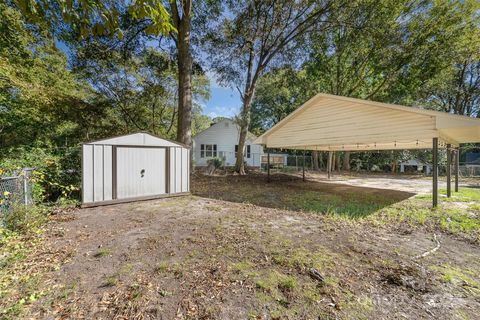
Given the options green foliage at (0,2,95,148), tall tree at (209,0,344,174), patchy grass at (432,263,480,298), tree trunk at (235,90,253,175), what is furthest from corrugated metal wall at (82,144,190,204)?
tall tree at (209,0,344,174)

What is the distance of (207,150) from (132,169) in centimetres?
1596

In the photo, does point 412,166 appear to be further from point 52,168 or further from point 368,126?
point 52,168

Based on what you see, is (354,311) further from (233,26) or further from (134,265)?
(233,26)

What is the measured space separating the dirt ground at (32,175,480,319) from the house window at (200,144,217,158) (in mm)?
17692

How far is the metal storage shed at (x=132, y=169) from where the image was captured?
567cm

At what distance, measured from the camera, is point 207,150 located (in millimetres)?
22297

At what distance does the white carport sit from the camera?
568 centimetres

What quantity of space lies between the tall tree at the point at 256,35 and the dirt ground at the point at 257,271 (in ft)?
33.5

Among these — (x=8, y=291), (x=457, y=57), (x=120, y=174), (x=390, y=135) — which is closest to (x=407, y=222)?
(x=390, y=135)

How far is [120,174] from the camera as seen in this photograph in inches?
243

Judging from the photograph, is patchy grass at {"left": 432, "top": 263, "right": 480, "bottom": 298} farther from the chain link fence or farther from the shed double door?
the shed double door

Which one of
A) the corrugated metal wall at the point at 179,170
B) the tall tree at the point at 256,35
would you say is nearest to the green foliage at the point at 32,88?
the corrugated metal wall at the point at 179,170

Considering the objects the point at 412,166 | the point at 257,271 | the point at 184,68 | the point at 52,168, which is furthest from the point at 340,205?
the point at 412,166

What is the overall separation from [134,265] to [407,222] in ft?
18.8
